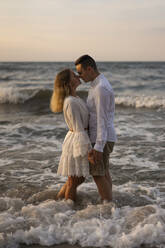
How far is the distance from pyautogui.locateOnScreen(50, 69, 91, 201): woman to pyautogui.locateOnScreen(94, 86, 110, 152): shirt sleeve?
20 cm

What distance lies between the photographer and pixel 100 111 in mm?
3502

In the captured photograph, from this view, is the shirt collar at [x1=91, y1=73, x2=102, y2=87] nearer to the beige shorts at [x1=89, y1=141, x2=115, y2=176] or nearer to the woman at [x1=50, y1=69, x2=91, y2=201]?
the woman at [x1=50, y1=69, x2=91, y2=201]

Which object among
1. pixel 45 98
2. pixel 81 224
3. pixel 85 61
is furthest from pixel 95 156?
pixel 45 98

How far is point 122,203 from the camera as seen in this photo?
4293 millimetres

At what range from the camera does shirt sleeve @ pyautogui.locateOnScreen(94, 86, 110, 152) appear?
11.4ft

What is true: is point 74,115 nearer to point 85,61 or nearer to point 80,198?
point 85,61

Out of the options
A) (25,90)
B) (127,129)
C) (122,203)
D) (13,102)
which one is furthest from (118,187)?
(25,90)

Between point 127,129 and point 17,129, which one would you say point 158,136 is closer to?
point 127,129

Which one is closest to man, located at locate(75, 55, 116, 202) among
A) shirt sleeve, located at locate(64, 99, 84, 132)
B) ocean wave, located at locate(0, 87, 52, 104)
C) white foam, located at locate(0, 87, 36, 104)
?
shirt sleeve, located at locate(64, 99, 84, 132)

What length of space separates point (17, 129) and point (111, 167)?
14.0ft

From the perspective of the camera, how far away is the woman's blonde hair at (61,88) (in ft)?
11.9

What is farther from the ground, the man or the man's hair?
the man's hair

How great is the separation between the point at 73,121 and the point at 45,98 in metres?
15.5

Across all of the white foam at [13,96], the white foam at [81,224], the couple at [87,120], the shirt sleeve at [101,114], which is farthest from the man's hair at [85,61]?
the white foam at [13,96]
